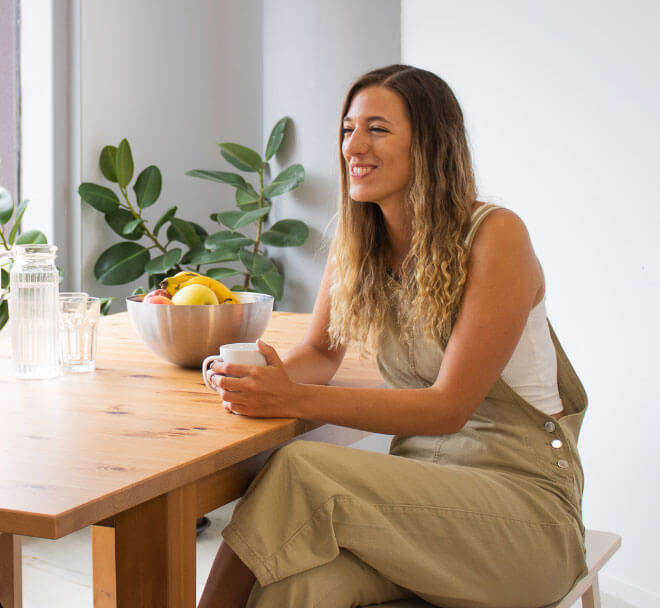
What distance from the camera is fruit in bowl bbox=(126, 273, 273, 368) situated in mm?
1541

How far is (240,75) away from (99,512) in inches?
131

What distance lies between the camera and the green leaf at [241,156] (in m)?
3.56

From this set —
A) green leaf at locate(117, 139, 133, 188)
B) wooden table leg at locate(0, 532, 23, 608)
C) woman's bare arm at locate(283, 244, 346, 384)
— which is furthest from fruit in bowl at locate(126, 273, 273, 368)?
green leaf at locate(117, 139, 133, 188)

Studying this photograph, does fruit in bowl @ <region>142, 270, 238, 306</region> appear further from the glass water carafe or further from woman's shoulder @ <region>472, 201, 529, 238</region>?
woman's shoulder @ <region>472, 201, 529, 238</region>

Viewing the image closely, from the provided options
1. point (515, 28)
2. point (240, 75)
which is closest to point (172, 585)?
point (515, 28)

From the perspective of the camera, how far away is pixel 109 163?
3.32 m

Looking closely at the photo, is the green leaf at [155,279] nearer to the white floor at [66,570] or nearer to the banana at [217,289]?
the white floor at [66,570]

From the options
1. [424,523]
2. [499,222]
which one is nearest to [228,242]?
[499,222]

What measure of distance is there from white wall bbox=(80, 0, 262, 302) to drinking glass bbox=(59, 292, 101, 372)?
6.11ft

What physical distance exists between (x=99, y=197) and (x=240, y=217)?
574 millimetres

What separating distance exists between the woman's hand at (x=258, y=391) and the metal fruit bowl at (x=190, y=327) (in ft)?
0.79

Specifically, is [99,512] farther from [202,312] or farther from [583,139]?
[583,139]

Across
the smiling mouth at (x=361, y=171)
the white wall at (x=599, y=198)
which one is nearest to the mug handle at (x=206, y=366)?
the smiling mouth at (x=361, y=171)

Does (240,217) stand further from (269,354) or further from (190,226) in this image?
(269,354)
